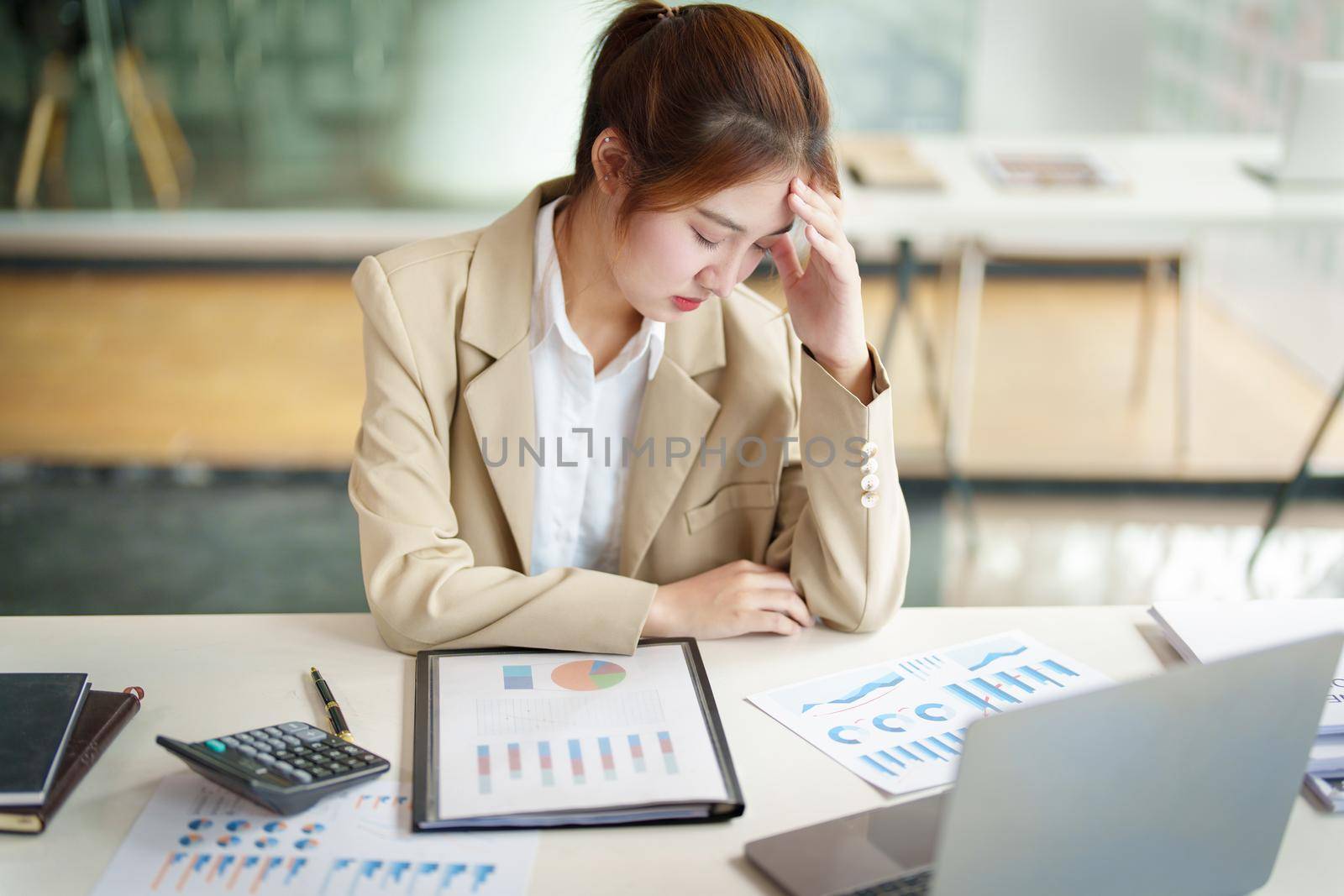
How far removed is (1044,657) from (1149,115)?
3.91 m

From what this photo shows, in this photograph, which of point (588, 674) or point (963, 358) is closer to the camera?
point (588, 674)

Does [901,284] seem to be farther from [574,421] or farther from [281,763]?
[281,763]

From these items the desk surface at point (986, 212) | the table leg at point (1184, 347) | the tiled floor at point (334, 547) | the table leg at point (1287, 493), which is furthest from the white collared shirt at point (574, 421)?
the table leg at point (1184, 347)

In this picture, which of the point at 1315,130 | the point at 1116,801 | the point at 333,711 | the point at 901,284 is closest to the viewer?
the point at 1116,801

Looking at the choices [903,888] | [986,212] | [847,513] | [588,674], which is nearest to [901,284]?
[986,212]

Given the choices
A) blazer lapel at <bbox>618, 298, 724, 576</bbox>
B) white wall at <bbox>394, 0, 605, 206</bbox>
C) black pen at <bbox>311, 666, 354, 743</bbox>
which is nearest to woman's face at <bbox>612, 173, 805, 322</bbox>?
blazer lapel at <bbox>618, 298, 724, 576</bbox>

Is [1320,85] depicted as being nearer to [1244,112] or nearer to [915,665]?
[1244,112]

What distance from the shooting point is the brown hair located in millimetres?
1208

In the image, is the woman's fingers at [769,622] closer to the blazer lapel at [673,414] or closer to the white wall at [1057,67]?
the blazer lapel at [673,414]

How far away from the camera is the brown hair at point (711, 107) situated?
1.21 m

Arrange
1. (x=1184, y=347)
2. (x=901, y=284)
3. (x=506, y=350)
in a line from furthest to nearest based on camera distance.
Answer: (x=1184, y=347) → (x=901, y=284) → (x=506, y=350)

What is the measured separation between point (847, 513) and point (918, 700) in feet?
0.73

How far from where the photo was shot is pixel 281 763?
1.03 metres

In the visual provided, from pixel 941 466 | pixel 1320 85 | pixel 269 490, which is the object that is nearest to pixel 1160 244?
pixel 1320 85
